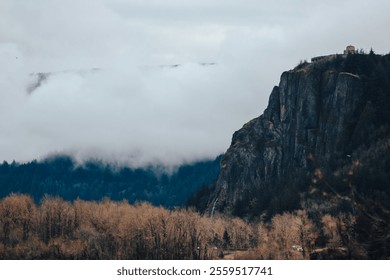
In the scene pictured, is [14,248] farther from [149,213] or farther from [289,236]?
[289,236]

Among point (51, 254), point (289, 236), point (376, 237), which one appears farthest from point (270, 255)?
point (376, 237)

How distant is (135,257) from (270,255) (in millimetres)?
34987

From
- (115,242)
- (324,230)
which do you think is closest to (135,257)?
(115,242)

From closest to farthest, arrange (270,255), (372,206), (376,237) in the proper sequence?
(372,206) → (376,237) → (270,255)

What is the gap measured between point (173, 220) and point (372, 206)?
173806 millimetres

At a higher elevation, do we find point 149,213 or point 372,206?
point 149,213

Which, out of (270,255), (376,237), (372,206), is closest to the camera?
(372,206)

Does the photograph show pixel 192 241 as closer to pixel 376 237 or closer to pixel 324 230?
pixel 324 230

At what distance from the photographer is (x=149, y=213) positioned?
651 ft

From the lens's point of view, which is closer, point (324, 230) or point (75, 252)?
point (75, 252)

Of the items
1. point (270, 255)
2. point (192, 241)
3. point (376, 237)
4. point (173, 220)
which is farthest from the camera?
point (173, 220)
